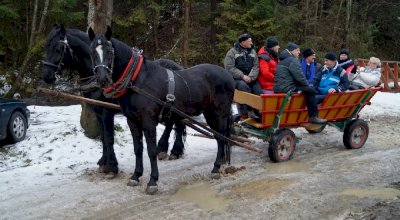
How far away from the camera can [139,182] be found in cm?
643

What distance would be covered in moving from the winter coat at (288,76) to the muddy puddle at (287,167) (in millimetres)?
1258

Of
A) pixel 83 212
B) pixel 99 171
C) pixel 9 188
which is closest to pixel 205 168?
pixel 99 171

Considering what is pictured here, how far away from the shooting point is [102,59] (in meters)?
5.44

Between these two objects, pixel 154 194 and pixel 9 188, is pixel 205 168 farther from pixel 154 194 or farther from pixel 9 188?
pixel 9 188

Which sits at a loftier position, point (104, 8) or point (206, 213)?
point (104, 8)

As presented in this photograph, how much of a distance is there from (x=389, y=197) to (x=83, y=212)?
387 centimetres

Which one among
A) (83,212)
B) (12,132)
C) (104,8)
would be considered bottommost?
(83,212)

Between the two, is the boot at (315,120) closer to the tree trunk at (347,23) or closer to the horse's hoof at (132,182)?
the horse's hoof at (132,182)

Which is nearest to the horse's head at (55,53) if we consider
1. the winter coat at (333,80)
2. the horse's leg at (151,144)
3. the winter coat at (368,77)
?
the horse's leg at (151,144)

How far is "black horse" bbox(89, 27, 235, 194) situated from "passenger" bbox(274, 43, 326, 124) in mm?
1146

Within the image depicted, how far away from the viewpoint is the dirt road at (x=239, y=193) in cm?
521

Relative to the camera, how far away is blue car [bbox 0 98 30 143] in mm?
8055

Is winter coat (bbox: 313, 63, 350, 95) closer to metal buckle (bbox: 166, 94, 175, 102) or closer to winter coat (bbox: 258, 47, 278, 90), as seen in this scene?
winter coat (bbox: 258, 47, 278, 90)

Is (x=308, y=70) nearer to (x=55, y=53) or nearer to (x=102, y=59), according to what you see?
(x=102, y=59)
